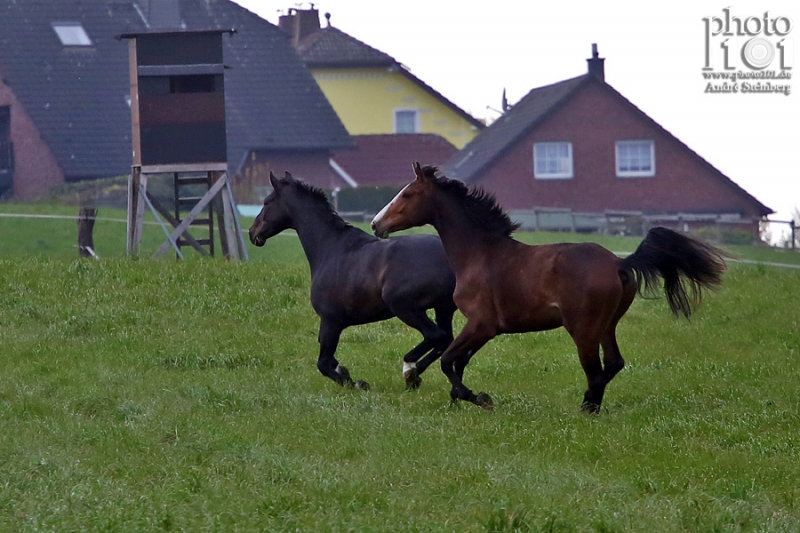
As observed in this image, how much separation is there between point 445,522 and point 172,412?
12.7 ft

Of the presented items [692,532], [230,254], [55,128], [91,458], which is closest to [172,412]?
[91,458]

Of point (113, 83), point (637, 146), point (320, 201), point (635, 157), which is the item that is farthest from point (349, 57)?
point (320, 201)

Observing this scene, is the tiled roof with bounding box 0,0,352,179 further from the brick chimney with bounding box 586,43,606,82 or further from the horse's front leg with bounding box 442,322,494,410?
the horse's front leg with bounding box 442,322,494,410

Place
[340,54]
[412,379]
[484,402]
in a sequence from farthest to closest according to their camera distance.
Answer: [340,54] < [412,379] < [484,402]

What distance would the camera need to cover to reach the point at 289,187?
1223cm

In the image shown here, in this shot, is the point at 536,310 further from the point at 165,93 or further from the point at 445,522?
the point at 165,93

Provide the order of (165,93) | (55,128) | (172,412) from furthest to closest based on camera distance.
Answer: (55,128) → (165,93) → (172,412)

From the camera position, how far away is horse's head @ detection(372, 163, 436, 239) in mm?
10438

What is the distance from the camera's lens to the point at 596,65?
158 feet

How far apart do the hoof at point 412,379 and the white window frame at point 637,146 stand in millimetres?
39015

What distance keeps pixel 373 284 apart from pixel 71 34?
3924cm

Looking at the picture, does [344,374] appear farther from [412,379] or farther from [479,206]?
[479,206]

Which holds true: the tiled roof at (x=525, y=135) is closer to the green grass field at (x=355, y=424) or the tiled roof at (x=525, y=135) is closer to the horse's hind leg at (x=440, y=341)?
the green grass field at (x=355, y=424)

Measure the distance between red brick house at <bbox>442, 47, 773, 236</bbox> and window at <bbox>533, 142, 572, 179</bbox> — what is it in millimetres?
41
